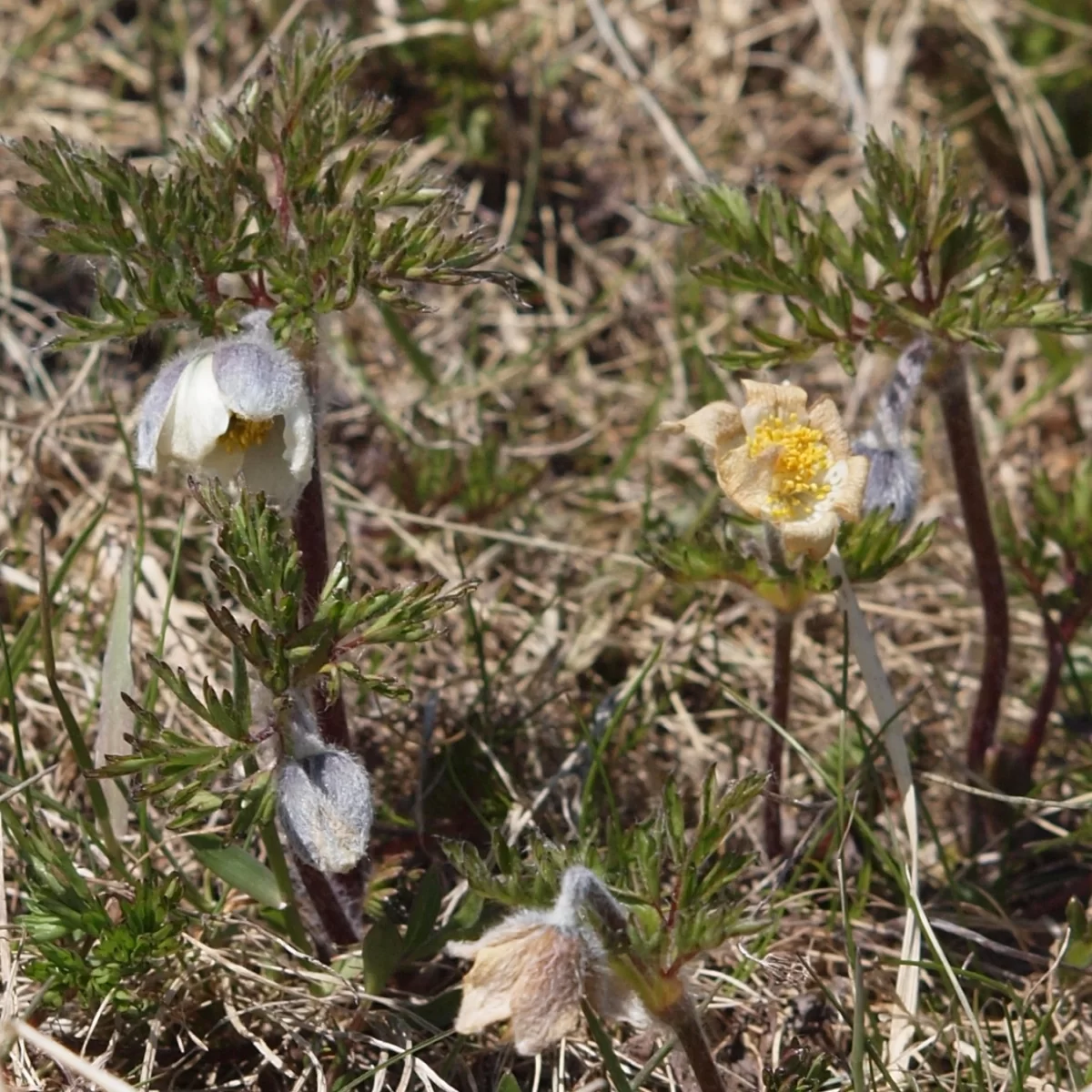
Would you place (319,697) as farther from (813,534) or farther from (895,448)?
(895,448)

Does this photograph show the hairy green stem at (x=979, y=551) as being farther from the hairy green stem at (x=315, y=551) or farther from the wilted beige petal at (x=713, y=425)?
the hairy green stem at (x=315, y=551)

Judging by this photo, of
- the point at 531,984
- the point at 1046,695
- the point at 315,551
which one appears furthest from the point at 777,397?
the point at 531,984

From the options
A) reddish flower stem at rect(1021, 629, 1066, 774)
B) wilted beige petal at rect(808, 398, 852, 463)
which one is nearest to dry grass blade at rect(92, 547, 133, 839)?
wilted beige petal at rect(808, 398, 852, 463)

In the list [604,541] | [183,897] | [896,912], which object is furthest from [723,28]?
[183,897]

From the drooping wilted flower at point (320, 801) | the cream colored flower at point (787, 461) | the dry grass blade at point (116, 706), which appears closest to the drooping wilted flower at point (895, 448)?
the cream colored flower at point (787, 461)

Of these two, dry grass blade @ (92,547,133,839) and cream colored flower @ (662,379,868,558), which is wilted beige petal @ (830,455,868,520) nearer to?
cream colored flower @ (662,379,868,558)

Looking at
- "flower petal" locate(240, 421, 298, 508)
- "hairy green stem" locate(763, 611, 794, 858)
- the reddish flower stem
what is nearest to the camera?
"flower petal" locate(240, 421, 298, 508)
